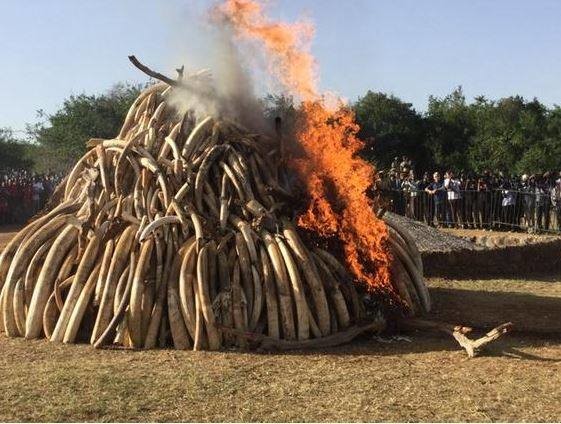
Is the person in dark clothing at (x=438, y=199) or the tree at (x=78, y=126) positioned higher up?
the tree at (x=78, y=126)

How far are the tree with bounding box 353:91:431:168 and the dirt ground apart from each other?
27.4 metres

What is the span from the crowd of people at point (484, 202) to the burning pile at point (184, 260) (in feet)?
36.2

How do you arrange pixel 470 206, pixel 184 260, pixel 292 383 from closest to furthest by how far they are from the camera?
pixel 292 383
pixel 184 260
pixel 470 206

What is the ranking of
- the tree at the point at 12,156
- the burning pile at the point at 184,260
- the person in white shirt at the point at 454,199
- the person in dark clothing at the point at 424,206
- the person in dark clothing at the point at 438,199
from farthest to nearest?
1. the tree at the point at 12,156
2. the person in dark clothing at the point at 424,206
3. the person in dark clothing at the point at 438,199
4. the person in white shirt at the point at 454,199
5. the burning pile at the point at 184,260

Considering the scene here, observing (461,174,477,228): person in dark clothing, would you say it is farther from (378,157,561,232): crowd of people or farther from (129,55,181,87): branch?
(129,55,181,87): branch

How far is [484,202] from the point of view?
755 inches

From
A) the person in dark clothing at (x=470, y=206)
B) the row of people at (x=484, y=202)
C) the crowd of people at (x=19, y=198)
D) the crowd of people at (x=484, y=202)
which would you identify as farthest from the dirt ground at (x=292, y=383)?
the crowd of people at (x=19, y=198)

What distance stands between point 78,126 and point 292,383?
40005mm

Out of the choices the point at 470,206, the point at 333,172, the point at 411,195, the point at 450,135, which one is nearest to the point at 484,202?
the point at 470,206

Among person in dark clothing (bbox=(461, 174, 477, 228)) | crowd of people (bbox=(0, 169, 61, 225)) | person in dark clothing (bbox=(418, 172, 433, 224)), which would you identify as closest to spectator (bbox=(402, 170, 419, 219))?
person in dark clothing (bbox=(418, 172, 433, 224))

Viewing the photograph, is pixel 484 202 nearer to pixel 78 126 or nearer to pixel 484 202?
pixel 484 202

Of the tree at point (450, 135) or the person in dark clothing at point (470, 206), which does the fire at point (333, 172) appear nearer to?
the person in dark clothing at point (470, 206)

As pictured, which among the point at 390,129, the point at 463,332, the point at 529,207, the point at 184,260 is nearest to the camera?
the point at 463,332

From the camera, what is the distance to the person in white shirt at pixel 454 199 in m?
19.5
